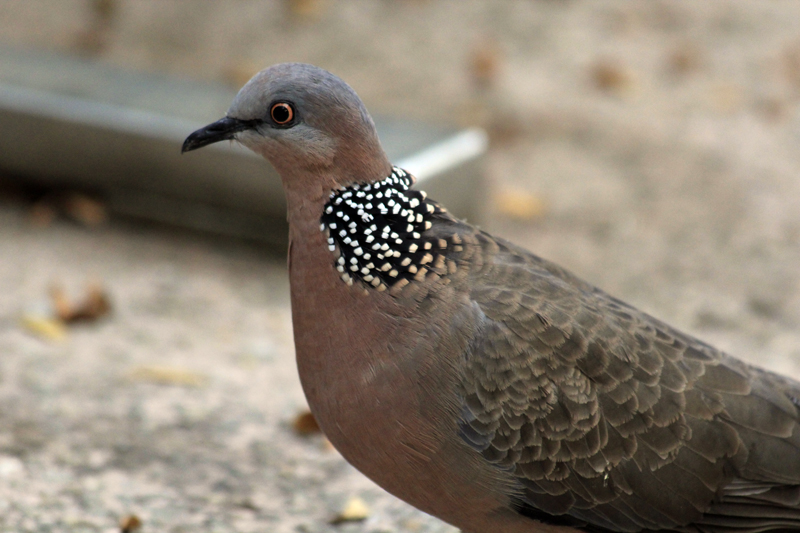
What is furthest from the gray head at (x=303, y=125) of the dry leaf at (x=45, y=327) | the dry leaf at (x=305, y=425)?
the dry leaf at (x=45, y=327)

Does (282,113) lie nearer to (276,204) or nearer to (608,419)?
(608,419)

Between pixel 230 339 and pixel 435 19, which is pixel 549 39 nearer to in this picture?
pixel 435 19

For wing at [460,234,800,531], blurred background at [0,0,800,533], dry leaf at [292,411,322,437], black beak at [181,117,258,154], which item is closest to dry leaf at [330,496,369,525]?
blurred background at [0,0,800,533]

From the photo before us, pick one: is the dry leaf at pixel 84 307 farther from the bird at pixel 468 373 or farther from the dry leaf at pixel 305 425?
the bird at pixel 468 373

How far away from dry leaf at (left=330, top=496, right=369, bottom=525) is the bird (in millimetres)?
783

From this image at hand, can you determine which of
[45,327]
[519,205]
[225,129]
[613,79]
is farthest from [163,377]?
[613,79]

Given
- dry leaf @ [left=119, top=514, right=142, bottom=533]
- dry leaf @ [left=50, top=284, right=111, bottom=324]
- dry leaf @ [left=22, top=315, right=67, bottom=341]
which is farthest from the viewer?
dry leaf @ [left=50, top=284, right=111, bottom=324]

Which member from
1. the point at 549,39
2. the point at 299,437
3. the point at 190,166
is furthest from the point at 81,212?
the point at 549,39

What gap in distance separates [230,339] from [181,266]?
0.94 m

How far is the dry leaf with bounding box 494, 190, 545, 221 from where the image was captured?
6617 millimetres

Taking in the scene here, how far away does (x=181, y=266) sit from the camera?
5.84 metres

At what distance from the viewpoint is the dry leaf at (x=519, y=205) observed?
6.62 m

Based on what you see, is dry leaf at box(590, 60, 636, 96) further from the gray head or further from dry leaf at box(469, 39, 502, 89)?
the gray head

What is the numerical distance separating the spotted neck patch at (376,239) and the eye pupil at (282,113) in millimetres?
248
